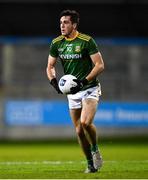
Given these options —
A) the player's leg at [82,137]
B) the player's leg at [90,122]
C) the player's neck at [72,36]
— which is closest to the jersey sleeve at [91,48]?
the player's neck at [72,36]

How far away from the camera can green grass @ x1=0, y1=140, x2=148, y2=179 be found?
12344 millimetres

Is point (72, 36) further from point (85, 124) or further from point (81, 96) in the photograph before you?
point (85, 124)

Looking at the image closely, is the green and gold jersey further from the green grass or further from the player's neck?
the green grass

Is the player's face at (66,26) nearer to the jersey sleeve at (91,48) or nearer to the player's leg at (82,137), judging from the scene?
the jersey sleeve at (91,48)

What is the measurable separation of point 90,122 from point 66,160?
3.77m

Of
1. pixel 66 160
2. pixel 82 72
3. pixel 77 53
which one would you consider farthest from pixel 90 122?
pixel 66 160

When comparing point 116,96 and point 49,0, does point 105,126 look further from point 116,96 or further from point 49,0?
point 49,0

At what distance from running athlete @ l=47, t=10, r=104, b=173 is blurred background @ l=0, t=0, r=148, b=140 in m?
12.5

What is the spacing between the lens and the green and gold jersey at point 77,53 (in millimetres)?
12633

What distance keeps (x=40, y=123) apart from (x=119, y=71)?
5764mm

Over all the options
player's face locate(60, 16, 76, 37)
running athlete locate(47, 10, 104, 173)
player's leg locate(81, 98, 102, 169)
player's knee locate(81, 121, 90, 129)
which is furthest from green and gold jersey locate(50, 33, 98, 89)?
player's knee locate(81, 121, 90, 129)

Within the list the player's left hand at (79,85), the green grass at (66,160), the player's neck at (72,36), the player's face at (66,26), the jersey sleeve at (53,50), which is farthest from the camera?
the jersey sleeve at (53,50)

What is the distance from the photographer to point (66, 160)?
53.1 feet

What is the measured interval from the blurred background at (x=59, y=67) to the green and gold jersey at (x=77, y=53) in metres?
12.5
